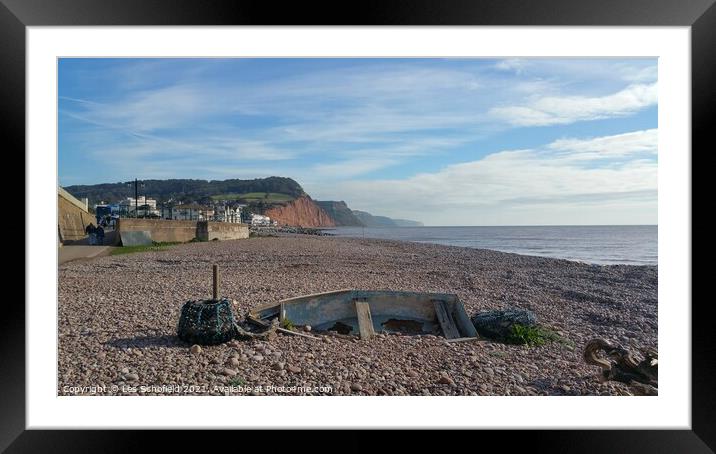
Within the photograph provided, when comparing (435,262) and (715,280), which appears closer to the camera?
(715,280)

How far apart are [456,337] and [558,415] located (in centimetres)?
133

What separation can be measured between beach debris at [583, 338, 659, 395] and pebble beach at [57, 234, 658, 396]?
7 centimetres

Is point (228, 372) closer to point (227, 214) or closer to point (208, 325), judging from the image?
point (208, 325)

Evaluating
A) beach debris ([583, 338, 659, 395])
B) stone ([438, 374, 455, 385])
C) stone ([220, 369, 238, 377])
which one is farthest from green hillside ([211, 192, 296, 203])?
beach debris ([583, 338, 659, 395])

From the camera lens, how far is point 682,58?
2.65m

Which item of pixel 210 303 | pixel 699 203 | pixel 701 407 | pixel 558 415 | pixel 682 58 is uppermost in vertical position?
pixel 682 58

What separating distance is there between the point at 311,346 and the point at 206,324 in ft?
2.89

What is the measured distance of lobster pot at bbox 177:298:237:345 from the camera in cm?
347

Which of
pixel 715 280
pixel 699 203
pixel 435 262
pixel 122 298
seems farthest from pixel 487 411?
pixel 435 262

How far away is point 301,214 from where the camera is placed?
13211mm

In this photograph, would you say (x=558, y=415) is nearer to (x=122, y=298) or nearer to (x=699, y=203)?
(x=699, y=203)

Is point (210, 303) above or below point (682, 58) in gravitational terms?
below
